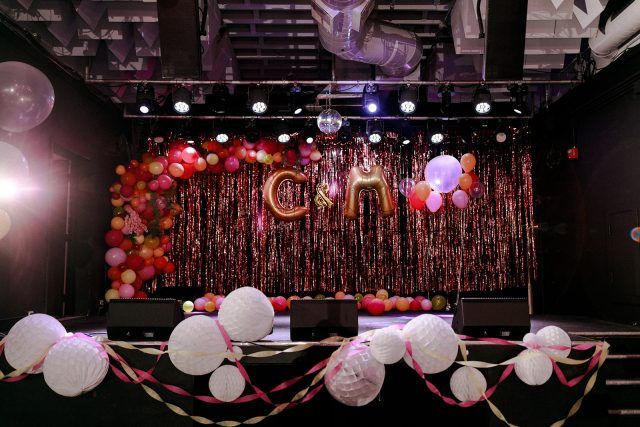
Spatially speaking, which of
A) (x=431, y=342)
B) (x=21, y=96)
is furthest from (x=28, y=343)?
(x=431, y=342)

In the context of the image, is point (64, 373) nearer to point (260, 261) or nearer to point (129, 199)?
point (129, 199)

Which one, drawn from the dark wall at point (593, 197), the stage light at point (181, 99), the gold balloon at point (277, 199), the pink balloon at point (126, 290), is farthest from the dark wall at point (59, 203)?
the dark wall at point (593, 197)

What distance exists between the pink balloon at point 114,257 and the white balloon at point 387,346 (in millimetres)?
4439

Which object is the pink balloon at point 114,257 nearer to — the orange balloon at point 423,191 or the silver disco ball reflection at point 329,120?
the silver disco ball reflection at point 329,120

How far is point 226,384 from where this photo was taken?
9.38 feet

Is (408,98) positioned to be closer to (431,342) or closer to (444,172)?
(444,172)

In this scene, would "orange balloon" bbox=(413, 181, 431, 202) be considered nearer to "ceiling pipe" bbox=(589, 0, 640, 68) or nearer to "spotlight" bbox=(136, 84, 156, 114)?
"ceiling pipe" bbox=(589, 0, 640, 68)

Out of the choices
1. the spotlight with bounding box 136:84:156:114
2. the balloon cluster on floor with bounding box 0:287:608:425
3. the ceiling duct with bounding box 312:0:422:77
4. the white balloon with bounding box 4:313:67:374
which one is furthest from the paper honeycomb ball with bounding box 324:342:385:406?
the spotlight with bounding box 136:84:156:114

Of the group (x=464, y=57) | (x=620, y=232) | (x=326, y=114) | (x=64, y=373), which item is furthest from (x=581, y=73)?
(x=64, y=373)

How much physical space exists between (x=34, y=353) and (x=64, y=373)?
23 cm

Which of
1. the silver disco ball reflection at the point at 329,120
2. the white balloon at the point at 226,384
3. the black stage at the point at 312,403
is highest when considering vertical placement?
the silver disco ball reflection at the point at 329,120

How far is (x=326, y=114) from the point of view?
5.29 m

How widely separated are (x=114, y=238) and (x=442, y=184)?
4.00 meters

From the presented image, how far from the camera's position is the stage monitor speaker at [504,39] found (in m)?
4.18
